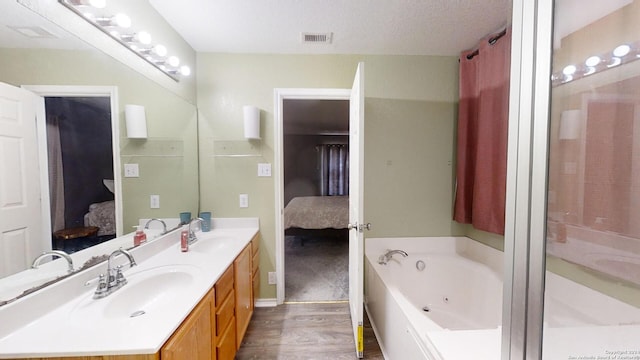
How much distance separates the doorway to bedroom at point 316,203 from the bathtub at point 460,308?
2.27ft

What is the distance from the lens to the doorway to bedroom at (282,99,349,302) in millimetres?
2605

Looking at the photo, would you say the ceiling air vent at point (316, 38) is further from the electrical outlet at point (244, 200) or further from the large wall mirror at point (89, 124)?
the electrical outlet at point (244, 200)

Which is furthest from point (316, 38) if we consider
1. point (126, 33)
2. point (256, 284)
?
point (256, 284)

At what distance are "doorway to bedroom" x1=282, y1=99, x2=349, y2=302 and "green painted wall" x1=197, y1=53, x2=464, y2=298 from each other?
0.65 m

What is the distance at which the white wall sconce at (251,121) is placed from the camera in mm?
1964

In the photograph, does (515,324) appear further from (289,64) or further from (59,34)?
(289,64)

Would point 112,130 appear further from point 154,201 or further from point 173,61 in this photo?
point 173,61

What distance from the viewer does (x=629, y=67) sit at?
54cm

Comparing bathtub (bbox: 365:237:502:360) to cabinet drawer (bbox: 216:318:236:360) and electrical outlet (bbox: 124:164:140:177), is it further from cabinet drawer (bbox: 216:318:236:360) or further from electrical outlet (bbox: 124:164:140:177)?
electrical outlet (bbox: 124:164:140:177)

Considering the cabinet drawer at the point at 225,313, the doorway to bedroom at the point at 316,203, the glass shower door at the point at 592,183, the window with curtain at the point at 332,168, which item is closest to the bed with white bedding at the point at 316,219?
the doorway to bedroom at the point at 316,203

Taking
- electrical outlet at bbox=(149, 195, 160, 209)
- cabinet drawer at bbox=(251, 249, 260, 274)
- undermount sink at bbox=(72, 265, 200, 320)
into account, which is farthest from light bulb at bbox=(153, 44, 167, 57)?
cabinet drawer at bbox=(251, 249, 260, 274)

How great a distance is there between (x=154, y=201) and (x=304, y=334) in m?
1.53

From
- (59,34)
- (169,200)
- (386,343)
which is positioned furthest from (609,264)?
(169,200)

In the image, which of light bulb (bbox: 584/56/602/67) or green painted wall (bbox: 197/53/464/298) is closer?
light bulb (bbox: 584/56/602/67)
